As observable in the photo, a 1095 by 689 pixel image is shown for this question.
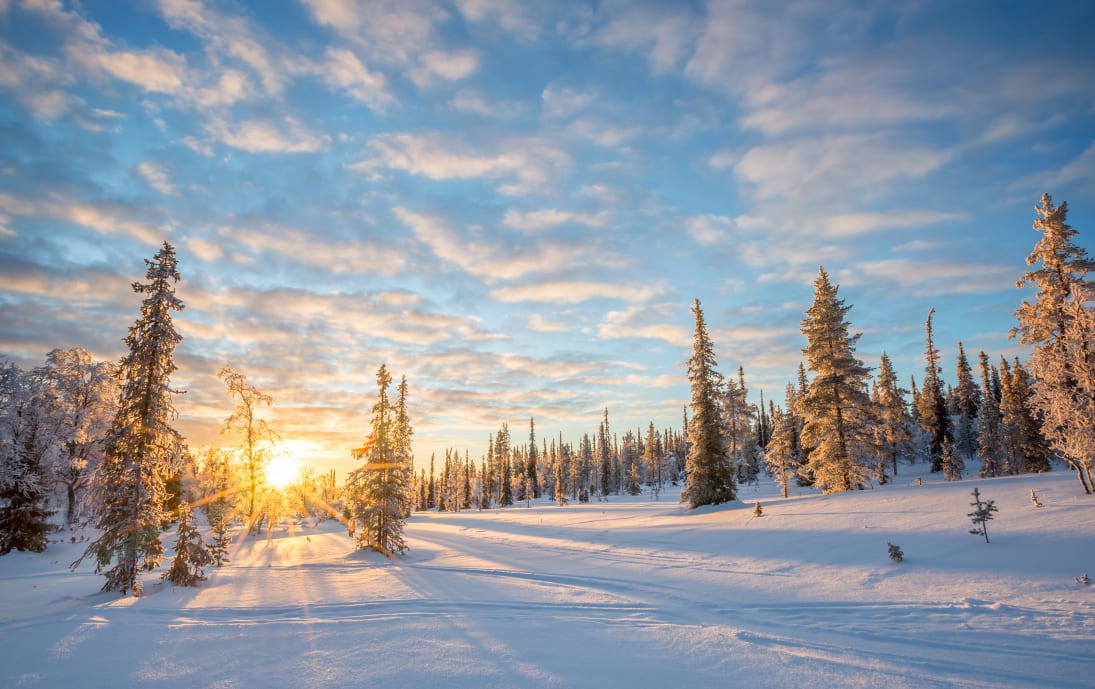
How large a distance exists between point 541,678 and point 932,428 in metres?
68.0

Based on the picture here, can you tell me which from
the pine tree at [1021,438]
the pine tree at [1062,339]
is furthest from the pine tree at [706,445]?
the pine tree at [1021,438]

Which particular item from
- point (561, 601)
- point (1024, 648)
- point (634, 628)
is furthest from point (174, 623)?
point (1024, 648)

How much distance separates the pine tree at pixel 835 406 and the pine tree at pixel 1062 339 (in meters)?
10.8

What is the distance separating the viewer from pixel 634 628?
1002 centimetres

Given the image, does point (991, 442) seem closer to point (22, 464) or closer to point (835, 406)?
point (835, 406)

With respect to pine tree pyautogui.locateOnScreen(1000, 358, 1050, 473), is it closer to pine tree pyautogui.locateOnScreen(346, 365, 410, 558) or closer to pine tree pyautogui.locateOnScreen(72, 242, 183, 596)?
pine tree pyautogui.locateOnScreen(346, 365, 410, 558)

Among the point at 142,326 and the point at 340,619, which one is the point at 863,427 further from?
the point at 142,326

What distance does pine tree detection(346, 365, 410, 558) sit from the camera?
997 inches

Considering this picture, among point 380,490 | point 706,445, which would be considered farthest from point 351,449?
point 706,445

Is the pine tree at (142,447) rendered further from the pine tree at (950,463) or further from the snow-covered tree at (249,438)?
the pine tree at (950,463)

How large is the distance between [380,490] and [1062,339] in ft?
102

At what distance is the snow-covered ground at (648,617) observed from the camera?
24.9ft

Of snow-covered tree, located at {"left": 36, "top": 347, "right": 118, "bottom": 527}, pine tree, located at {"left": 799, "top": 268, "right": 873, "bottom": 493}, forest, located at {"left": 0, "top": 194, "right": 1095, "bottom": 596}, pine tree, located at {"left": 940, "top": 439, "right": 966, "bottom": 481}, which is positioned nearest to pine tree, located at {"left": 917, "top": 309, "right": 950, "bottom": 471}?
forest, located at {"left": 0, "top": 194, "right": 1095, "bottom": 596}

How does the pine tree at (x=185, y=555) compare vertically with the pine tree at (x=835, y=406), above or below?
below
